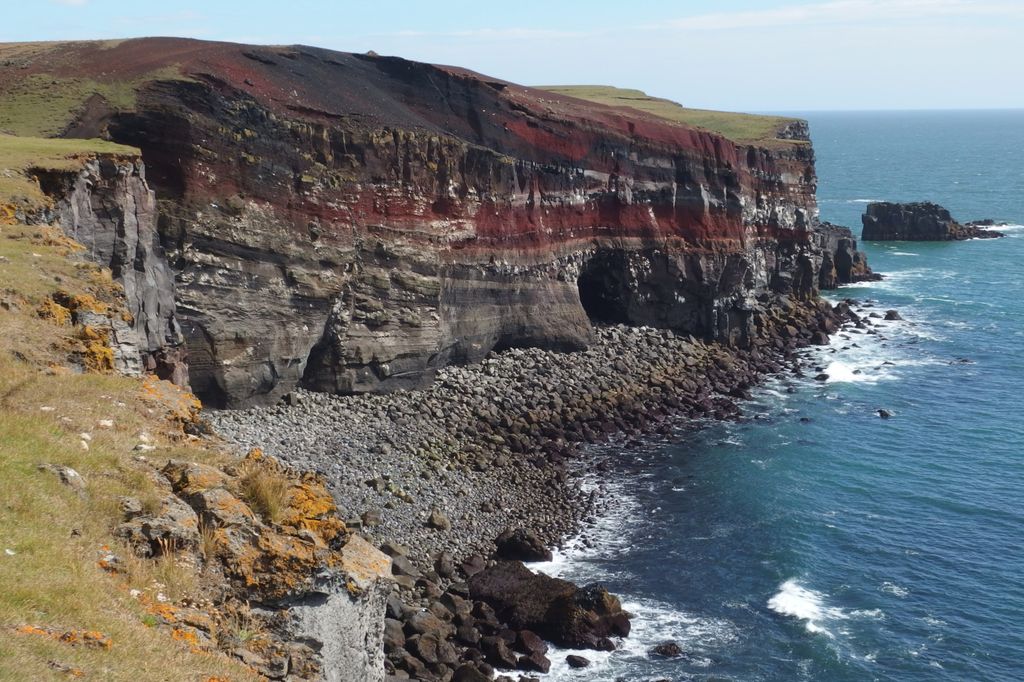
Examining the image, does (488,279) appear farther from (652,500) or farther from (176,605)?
(176,605)

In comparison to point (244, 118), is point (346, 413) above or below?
below

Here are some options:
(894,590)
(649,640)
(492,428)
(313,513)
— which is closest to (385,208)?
(492,428)

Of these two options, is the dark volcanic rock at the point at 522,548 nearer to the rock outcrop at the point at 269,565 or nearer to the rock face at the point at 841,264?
the rock outcrop at the point at 269,565

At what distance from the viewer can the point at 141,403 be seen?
16.0 meters

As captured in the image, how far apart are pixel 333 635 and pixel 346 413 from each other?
1267 inches

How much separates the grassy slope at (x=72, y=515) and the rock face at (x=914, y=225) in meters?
112

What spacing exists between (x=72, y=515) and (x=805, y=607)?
28.9 metres

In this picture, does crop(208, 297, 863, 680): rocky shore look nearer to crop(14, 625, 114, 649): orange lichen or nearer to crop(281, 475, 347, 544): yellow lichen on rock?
crop(281, 475, 347, 544): yellow lichen on rock

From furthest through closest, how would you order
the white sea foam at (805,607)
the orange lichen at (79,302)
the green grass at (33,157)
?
the white sea foam at (805,607) → the green grass at (33,157) → the orange lichen at (79,302)

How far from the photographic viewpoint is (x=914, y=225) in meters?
116

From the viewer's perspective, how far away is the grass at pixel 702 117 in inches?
3110

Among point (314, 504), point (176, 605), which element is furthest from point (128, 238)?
point (176, 605)

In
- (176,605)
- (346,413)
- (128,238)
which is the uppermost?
(128,238)

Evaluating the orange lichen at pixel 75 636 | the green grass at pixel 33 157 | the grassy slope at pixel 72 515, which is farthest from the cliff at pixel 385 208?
the orange lichen at pixel 75 636
